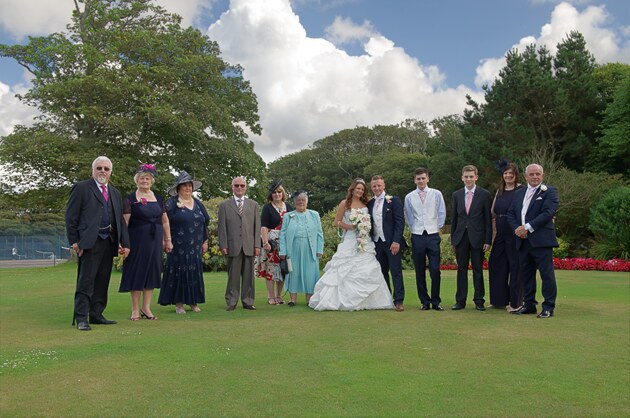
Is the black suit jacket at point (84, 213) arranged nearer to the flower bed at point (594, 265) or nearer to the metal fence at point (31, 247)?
the flower bed at point (594, 265)

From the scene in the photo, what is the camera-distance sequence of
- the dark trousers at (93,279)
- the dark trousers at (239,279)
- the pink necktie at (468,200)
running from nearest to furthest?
the dark trousers at (93,279), the pink necktie at (468,200), the dark trousers at (239,279)

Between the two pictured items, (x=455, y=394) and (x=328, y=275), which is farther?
(x=328, y=275)

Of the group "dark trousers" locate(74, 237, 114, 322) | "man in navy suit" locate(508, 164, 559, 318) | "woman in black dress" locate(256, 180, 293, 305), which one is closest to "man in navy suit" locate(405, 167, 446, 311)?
"man in navy suit" locate(508, 164, 559, 318)

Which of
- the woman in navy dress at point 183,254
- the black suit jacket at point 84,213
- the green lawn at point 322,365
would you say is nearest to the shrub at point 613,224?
the green lawn at point 322,365

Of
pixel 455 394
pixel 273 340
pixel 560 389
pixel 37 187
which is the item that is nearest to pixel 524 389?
pixel 560 389

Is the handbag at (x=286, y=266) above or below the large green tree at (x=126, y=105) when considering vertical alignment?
below

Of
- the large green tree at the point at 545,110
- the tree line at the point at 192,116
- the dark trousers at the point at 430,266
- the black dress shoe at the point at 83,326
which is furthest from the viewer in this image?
the large green tree at the point at 545,110

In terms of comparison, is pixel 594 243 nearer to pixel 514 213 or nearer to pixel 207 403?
pixel 514 213

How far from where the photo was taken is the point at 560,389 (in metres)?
4.46

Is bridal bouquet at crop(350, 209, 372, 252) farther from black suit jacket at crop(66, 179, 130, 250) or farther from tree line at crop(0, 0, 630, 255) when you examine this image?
tree line at crop(0, 0, 630, 255)

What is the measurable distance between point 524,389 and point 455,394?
560 millimetres

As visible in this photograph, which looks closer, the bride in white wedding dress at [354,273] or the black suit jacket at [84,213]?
the black suit jacket at [84,213]

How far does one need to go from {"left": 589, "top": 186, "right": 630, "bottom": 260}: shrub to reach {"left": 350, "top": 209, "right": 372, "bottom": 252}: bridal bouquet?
1399 cm

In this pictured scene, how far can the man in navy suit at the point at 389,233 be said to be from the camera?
913cm
